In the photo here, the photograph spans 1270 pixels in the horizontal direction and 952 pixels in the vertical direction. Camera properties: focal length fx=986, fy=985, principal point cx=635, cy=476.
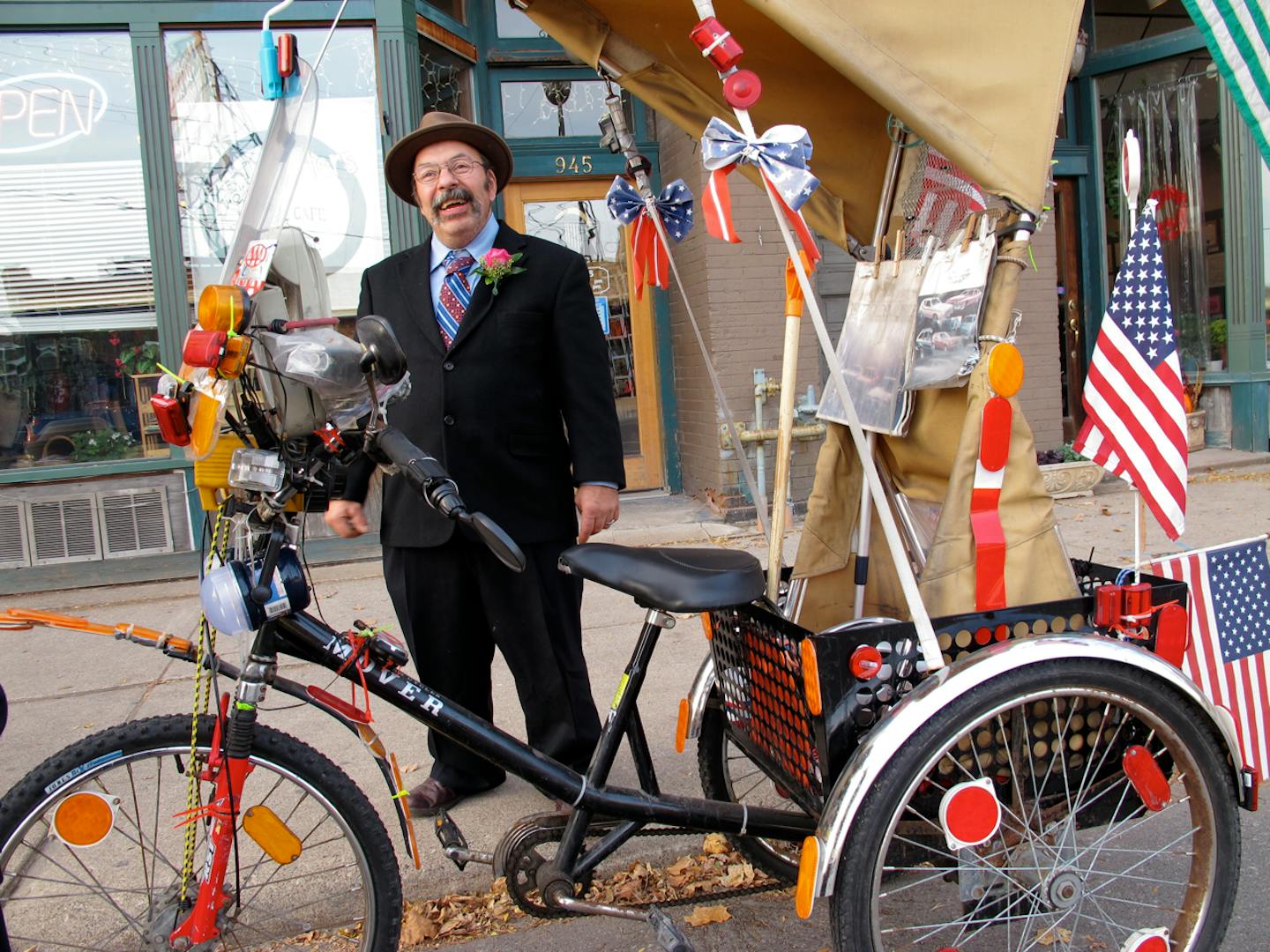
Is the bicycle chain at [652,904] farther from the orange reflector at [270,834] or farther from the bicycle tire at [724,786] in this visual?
the orange reflector at [270,834]

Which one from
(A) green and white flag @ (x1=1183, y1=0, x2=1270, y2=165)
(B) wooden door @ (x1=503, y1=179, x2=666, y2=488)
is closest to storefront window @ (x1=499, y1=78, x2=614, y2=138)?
(B) wooden door @ (x1=503, y1=179, x2=666, y2=488)

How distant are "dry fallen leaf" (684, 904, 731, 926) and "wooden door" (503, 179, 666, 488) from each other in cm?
A: 511

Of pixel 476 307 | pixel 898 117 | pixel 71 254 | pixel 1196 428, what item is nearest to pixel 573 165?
pixel 71 254

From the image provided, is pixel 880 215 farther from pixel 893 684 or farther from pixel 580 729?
pixel 580 729

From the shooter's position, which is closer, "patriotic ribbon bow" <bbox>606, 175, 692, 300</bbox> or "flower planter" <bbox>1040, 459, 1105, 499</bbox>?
"patriotic ribbon bow" <bbox>606, 175, 692, 300</bbox>

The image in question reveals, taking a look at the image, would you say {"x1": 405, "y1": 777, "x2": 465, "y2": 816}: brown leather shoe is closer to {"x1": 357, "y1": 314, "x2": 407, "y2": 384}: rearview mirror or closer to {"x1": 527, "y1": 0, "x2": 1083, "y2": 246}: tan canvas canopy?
{"x1": 357, "y1": 314, "x2": 407, "y2": 384}: rearview mirror

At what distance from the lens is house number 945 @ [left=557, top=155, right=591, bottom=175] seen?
289 inches

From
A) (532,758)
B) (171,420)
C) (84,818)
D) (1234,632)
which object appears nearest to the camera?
(171,420)

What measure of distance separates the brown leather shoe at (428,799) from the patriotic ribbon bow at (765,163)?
2.05 metres

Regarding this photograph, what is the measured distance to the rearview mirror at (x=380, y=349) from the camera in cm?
185

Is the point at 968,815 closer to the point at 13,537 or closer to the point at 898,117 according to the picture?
the point at 898,117

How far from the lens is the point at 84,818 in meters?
2.00

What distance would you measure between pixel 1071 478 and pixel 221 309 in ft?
22.2

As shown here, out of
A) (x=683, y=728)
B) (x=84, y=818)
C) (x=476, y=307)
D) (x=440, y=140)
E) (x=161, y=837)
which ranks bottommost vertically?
(x=161, y=837)
